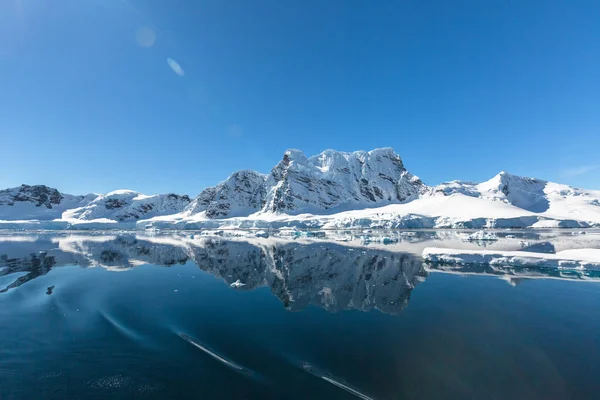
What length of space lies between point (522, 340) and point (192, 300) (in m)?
13.5

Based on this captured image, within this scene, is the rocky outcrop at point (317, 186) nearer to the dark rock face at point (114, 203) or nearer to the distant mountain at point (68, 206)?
the distant mountain at point (68, 206)

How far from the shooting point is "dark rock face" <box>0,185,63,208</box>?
6640 inches

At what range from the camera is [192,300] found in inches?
548

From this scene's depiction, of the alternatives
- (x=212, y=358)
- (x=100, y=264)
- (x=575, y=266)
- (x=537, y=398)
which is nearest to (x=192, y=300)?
(x=212, y=358)

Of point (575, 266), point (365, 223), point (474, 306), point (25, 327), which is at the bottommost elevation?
point (25, 327)

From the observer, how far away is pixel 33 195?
179000 millimetres

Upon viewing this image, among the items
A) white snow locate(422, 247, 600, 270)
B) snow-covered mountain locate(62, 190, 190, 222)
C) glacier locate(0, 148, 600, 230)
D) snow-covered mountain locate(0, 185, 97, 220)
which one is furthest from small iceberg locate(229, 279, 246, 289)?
snow-covered mountain locate(0, 185, 97, 220)

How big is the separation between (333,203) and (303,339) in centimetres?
12632

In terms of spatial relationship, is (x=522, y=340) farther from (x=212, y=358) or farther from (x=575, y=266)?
(x=575, y=266)

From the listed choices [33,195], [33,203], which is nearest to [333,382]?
[33,203]

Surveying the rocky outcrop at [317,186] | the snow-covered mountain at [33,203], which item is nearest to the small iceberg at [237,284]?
the rocky outcrop at [317,186]

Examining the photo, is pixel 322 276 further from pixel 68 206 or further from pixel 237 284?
pixel 68 206

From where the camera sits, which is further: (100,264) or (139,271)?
(100,264)

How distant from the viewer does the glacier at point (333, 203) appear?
280 feet
